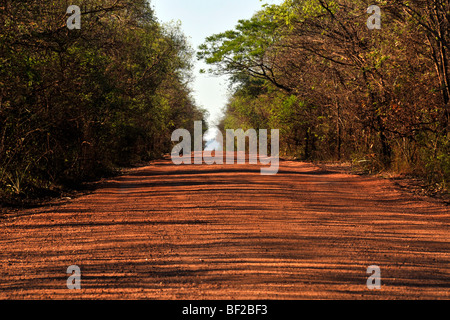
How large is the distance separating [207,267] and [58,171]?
957 cm

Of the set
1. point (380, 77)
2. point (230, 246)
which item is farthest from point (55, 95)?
point (380, 77)

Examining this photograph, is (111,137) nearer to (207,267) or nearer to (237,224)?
(237,224)

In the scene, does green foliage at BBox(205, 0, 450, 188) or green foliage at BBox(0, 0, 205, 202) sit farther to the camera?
green foliage at BBox(205, 0, 450, 188)

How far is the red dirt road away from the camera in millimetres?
5289

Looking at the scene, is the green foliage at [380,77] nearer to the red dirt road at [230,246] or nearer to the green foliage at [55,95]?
the red dirt road at [230,246]

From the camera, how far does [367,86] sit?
56.5 ft

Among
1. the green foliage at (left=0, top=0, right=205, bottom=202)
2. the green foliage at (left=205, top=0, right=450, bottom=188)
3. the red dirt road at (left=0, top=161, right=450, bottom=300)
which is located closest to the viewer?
the red dirt road at (left=0, top=161, right=450, bottom=300)

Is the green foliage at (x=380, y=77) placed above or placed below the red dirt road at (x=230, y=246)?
above

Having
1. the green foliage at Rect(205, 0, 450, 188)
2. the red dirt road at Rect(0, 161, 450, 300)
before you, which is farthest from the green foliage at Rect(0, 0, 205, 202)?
the green foliage at Rect(205, 0, 450, 188)

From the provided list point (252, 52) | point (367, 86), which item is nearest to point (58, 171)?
point (367, 86)

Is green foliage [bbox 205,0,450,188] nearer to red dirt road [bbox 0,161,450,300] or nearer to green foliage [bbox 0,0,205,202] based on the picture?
red dirt road [bbox 0,161,450,300]

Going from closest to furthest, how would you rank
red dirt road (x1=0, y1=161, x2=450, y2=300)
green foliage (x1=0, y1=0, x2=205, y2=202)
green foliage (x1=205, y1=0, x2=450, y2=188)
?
red dirt road (x1=0, y1=161, x2=450, y2=300), green foliage (x1=0, y1=0, x2=205, y2=202), green foliage (x1=205, y1=0, x2=450, y2=188)

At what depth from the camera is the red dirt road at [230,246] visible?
5.29 meters

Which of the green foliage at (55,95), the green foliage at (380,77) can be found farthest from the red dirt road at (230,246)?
the green foliage at (380,77)
